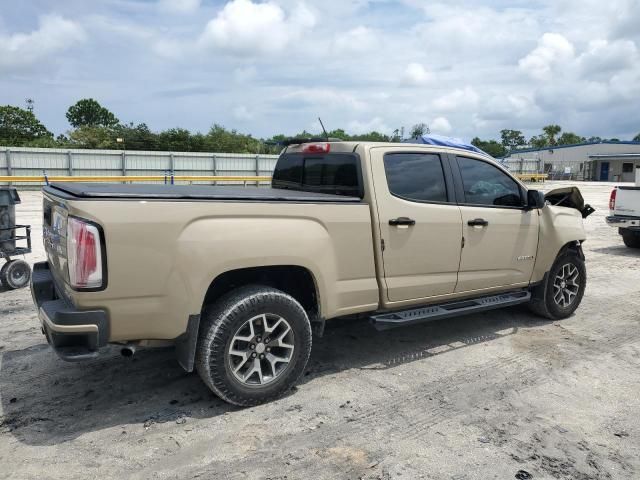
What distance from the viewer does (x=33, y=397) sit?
3.73 meters

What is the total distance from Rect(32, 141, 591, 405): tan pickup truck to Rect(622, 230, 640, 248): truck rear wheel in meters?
7.05

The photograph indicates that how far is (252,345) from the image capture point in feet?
11.8

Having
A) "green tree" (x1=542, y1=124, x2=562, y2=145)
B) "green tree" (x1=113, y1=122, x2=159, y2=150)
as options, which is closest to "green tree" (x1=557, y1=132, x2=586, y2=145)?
"green tree" (x1=542, y1=124, x2=562, y2=145)

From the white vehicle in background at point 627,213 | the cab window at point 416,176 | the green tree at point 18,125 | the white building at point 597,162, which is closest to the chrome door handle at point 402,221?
the cab window at point 416,176

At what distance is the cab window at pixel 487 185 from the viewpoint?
15.8ft

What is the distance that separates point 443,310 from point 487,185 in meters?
1.30

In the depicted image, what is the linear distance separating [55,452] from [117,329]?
2.55ft

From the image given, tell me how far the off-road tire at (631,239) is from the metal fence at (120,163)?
66.4ft

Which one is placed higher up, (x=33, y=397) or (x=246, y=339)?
(x=246, y=339)

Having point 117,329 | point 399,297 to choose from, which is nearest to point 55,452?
point 117,329

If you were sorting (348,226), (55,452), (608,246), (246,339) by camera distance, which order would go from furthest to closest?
(608,246) → (348,226) → (246,339) → (55,452)

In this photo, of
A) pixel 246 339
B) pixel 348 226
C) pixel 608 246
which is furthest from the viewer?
pixel 608 246

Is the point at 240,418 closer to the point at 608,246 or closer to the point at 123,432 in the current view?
the point at 123,432

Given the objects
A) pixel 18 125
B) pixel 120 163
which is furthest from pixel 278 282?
pixel 18 125
